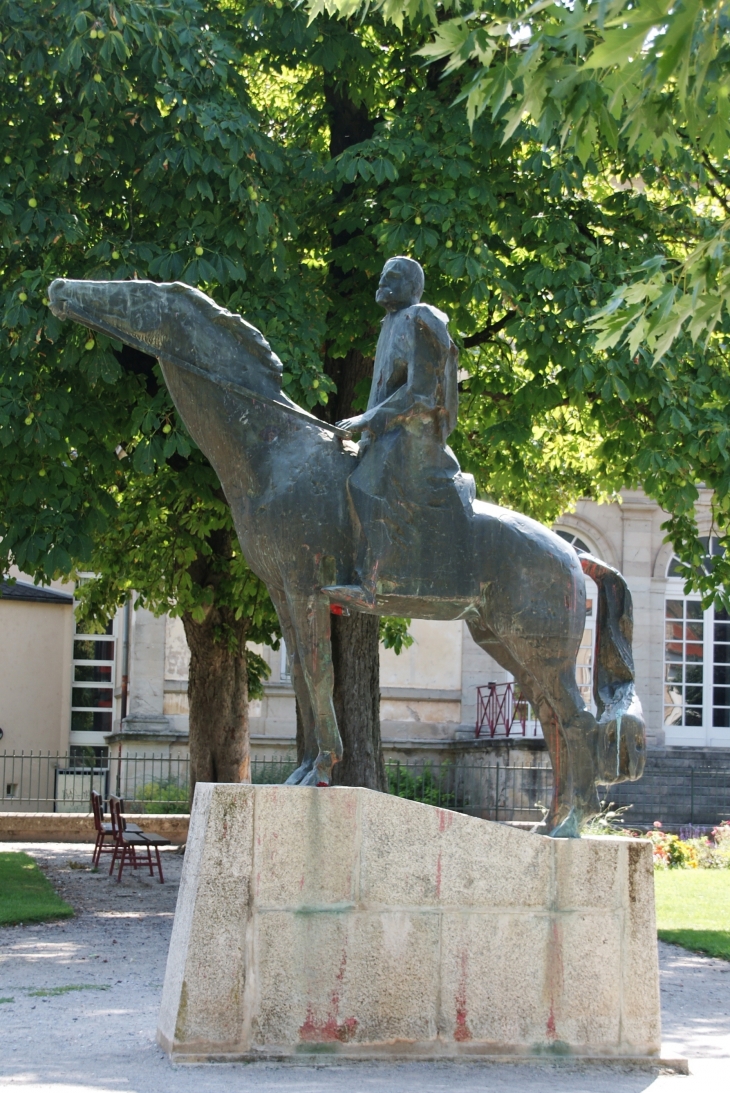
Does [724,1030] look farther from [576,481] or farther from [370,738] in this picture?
[576,481]

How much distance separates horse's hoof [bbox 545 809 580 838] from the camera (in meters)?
7.37

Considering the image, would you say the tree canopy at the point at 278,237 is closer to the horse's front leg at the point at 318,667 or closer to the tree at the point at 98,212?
the tree at the point at 98,212

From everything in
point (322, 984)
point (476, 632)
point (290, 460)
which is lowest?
point (322, 984)

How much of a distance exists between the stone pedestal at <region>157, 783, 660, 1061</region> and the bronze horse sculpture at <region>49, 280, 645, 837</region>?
37 centimetres

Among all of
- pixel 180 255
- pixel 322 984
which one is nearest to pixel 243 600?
pixel 180 255

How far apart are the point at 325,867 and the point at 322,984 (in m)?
0.54

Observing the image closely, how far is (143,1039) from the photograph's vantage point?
7.29 m

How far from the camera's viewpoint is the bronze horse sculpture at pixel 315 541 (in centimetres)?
722

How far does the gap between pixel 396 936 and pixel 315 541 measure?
1.97 meters

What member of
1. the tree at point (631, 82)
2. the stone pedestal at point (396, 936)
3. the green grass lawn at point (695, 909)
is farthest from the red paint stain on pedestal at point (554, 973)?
the green grass lawn at point (695, 909)

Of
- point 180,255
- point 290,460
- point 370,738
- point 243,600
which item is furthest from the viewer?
point 243,600

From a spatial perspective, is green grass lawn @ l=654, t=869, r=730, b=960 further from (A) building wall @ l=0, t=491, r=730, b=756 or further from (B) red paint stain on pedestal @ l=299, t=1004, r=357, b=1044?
(A) building wall @ l=0, t=491, r=730, b=756

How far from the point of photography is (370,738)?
12406 mm

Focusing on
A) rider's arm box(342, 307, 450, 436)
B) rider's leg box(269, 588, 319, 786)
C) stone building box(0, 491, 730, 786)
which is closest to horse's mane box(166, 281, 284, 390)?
rider's arm box(342, 307, 450, 436)
